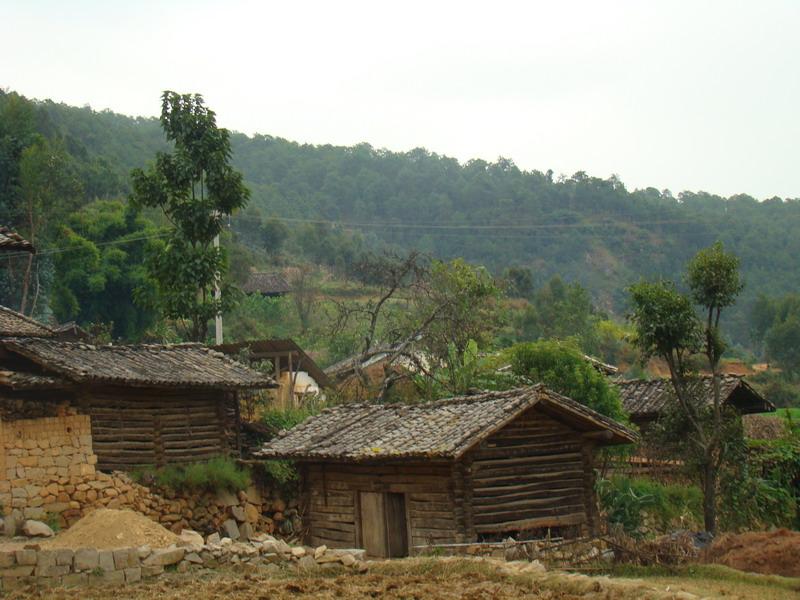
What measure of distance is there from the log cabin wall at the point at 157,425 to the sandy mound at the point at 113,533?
2451 mm

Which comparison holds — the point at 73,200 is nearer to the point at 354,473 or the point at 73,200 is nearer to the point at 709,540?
the point at 354,473

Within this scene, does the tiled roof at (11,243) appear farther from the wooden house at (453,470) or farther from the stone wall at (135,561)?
the stone wall at (135,561)

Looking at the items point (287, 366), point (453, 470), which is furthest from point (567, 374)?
point (287, 366)

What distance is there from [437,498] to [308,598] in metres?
6.64

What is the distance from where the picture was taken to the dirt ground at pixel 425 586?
1338 cm

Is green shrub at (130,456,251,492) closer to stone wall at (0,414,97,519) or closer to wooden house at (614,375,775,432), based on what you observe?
stone wall at (0,414,97,519)

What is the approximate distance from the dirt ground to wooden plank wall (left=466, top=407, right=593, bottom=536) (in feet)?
12.9

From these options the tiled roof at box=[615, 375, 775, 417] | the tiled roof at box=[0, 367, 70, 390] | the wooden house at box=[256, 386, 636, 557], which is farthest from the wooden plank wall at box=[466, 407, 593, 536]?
the tiled roof at box=[615, 375, 775, 417]

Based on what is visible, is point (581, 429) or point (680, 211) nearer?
point (581, 429)

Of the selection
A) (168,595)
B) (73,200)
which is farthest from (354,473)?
(73,200)

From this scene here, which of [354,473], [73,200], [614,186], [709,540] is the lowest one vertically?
[709,540]

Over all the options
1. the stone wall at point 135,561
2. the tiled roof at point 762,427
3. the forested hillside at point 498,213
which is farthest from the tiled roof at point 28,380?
the forested hillside at point 498,213

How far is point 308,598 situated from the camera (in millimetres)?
13250

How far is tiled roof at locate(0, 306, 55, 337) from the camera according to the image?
22508mm
